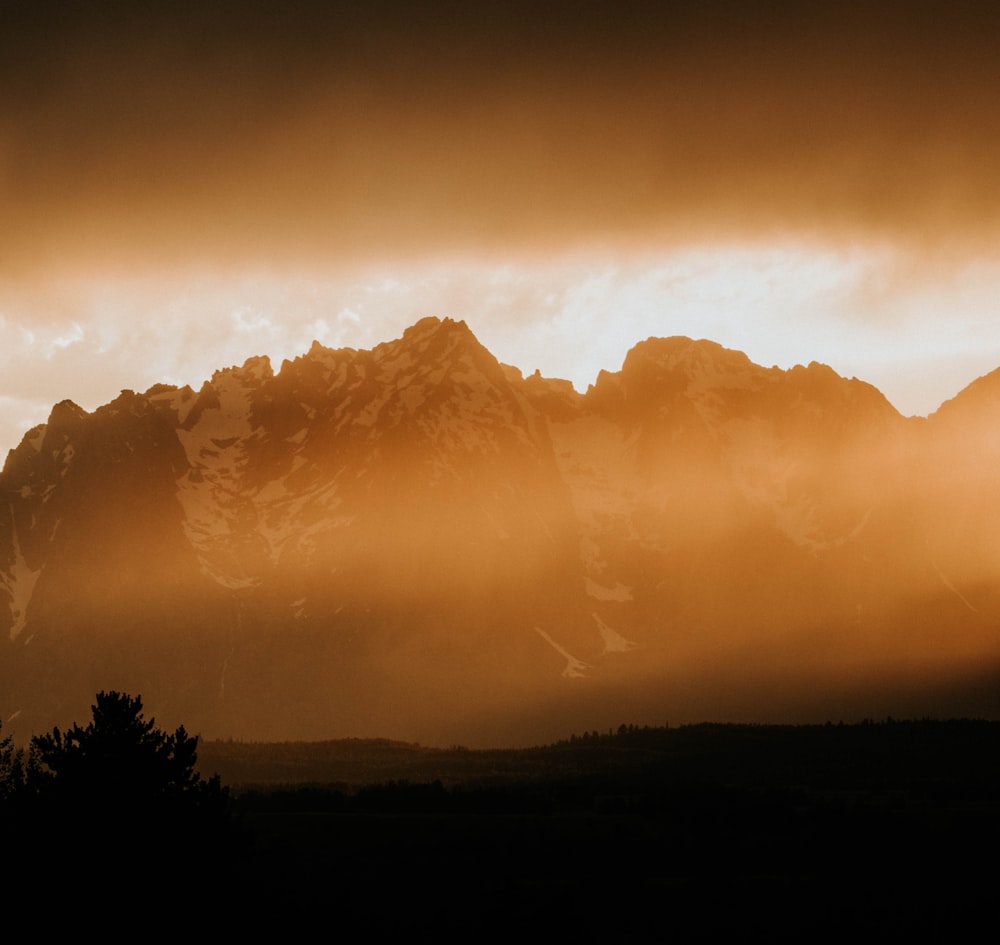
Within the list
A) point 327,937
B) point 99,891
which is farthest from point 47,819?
point 327,937

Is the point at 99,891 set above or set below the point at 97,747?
below

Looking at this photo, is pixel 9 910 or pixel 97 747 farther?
pixel 97 747

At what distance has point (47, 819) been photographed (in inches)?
4040

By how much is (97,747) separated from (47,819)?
5907mm

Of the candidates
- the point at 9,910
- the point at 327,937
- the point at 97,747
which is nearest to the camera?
the point at 9,910

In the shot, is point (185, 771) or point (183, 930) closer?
point (183, 930)

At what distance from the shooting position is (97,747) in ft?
350

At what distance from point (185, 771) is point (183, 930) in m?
12.3

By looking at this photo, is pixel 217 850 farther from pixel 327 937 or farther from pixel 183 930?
pixel 327 937

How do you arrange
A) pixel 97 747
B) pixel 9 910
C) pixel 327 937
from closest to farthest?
pixel 9 910 < pixel 97 747 < pixel 327 937

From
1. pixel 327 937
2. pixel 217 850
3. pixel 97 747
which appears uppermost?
pixel 97 747

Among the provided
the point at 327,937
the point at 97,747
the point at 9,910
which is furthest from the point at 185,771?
the point at 327,937

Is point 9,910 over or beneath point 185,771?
beneath

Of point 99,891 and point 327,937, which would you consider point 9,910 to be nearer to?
point 99,891
